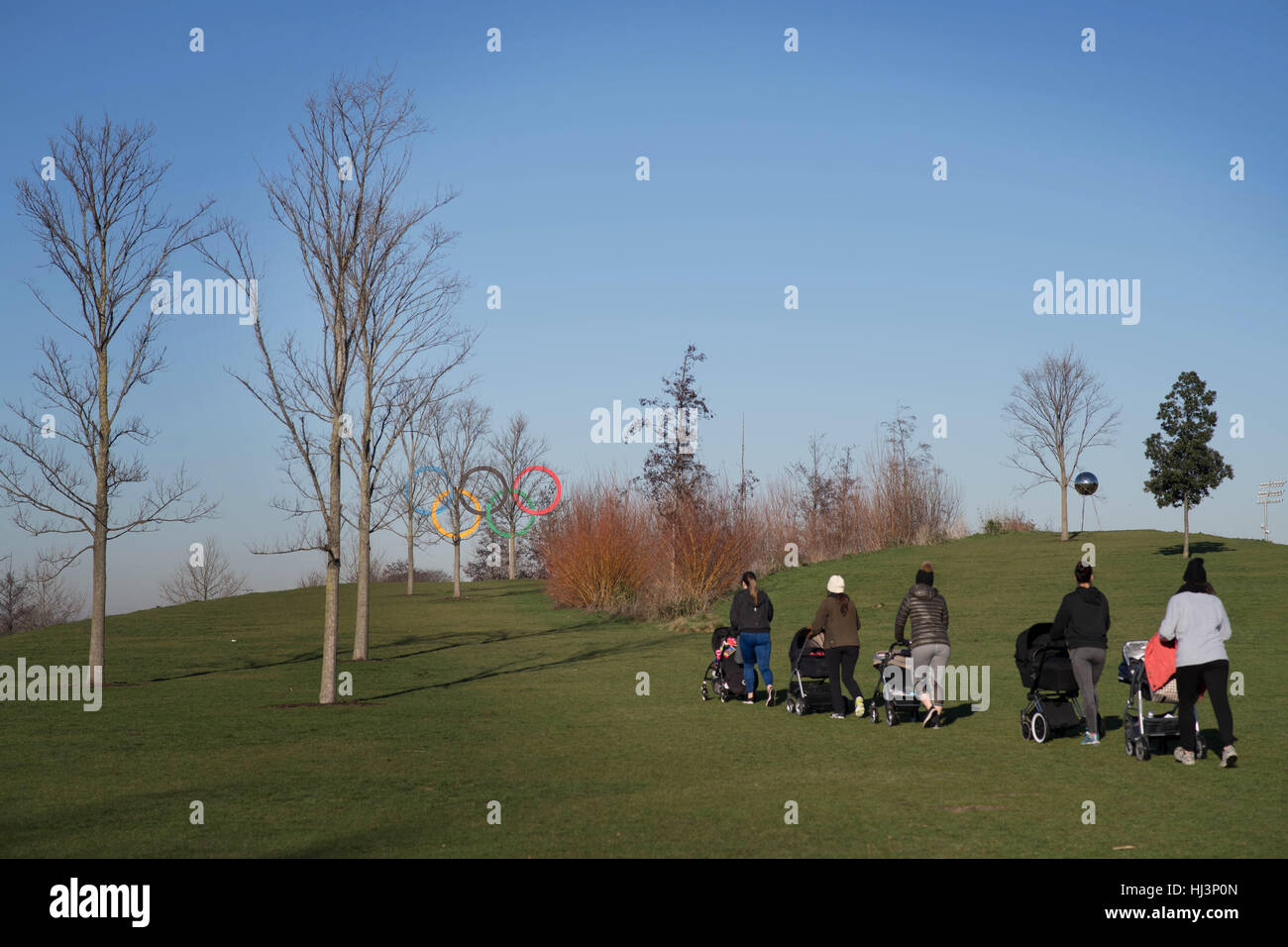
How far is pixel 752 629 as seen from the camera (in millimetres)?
15750

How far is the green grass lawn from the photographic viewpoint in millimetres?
7539

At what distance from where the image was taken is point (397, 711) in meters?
15.7

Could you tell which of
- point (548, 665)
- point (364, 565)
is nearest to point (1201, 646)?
point (548, 665)

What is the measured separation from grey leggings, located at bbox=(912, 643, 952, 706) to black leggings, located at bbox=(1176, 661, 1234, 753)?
116 inches

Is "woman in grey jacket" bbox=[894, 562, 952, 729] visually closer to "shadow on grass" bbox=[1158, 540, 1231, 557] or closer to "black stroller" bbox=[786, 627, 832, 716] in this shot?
"black stroller" bbox=[786, 627, 832, 716]

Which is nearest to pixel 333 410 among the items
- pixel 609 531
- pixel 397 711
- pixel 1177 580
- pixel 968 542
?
pixel 397 711

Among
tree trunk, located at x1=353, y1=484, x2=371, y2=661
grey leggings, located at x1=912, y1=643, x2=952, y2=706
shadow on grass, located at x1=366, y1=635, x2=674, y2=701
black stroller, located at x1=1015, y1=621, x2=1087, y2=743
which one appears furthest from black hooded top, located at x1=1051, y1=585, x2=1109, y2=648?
tree trunk, located at x1=353, y1=484, x2=371, y2=661

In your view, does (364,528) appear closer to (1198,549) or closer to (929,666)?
(929,666)

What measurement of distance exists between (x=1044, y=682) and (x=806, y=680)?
13.0ft

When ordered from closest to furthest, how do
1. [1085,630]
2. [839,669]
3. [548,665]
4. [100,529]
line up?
[1085,630], [839,669], [100,529], [548,665]

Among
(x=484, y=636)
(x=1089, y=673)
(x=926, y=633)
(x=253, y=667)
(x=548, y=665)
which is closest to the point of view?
(x=1089, y=673)

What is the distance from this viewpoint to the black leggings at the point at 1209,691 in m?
9.92
